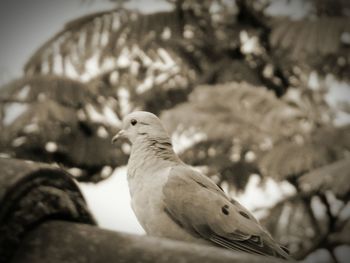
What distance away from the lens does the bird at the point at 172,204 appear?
38.2 inches

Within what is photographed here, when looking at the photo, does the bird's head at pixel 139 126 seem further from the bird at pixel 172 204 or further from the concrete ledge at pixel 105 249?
the concrete ledge at pixel 105 249

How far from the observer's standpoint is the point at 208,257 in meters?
0.61

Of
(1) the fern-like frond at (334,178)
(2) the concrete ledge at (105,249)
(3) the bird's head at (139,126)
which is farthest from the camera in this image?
(1) the fern-like frond at (334,178)

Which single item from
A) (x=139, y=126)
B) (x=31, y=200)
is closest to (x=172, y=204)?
(x=139, y=126)

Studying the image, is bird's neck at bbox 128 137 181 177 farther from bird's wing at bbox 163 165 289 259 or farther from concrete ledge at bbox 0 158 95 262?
concrete ledge at bbox 0 158 95 262

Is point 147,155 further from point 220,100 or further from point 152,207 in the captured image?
point 220,100

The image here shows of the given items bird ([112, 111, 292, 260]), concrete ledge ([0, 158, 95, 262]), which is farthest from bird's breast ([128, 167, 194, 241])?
concrete ledge ([0, 158, 95, 262])

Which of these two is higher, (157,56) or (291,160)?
(157,56)

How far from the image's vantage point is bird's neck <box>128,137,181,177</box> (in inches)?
38.5

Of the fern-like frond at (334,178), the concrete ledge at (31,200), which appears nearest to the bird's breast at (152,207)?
the concrete ledge at (31,200)

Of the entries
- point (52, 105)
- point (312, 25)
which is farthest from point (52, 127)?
point (312, 25)

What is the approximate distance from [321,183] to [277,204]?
0.63 m

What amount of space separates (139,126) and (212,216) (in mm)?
217

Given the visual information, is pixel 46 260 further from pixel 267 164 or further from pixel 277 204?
pixel 277 204
